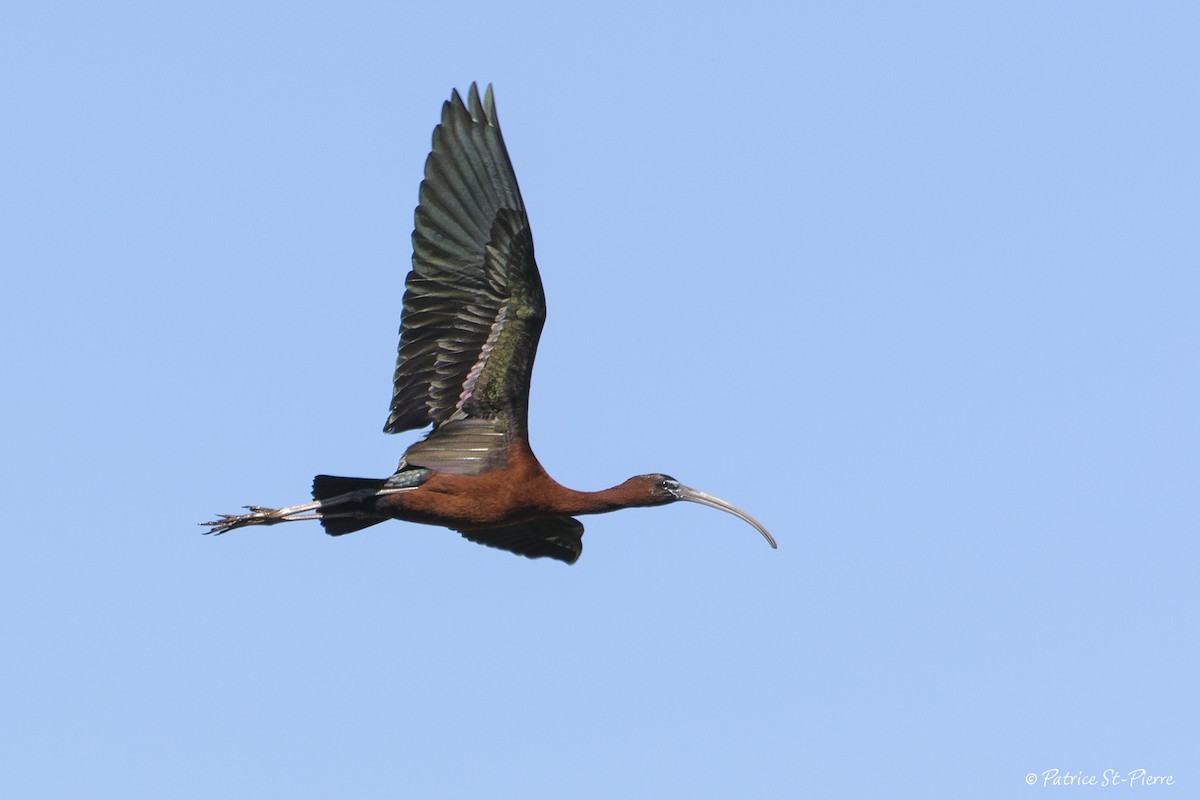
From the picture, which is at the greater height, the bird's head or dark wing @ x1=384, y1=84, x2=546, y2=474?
dark wing @ x1=384, y1=84, x2=546, y2=474

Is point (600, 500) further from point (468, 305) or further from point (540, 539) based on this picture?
point (468, 305)

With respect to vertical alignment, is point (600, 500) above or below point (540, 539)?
below

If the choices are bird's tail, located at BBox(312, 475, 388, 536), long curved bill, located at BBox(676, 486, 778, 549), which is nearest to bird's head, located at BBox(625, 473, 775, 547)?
long curved bill, located at BBox(676, 486, 778, 549)

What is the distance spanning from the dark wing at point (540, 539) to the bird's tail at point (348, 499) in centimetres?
211

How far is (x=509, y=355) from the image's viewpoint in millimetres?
19281

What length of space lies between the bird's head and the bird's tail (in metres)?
2.53

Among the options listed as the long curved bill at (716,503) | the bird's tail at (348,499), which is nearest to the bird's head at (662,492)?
the long curved bill at (716,503)

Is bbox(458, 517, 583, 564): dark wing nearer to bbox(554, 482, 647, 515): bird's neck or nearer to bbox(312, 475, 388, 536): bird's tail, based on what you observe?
bbox(554, 482, 647, 515): bird's neck

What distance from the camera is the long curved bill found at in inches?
805

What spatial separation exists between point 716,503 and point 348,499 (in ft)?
12.5

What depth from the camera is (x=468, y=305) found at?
19.3m

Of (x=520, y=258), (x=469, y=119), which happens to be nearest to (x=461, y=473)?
(x=520, y=258)

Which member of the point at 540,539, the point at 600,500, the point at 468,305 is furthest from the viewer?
the point at 540,539

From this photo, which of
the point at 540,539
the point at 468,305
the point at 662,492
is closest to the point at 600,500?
the point at 662,492
